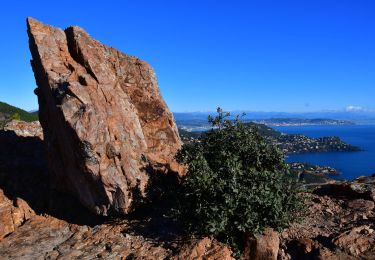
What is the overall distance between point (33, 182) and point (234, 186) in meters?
10.6

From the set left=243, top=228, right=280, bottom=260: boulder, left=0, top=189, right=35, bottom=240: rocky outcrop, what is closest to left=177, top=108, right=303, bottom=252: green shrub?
left=243, top=228, right=280, bottom=260: boulder

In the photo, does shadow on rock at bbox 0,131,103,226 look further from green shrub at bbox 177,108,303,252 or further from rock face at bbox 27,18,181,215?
A: green shrub at bbox 177,108,303,252

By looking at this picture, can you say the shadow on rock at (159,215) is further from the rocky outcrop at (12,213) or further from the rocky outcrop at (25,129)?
the rocky outcrop at (25,129)

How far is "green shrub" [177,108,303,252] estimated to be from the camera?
12133mm

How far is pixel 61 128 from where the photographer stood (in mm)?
14461

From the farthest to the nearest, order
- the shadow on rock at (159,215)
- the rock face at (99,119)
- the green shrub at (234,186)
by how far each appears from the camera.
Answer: the rock face at (99,119) → the shadow on rock at (159,215) → the green shrub at (234,186)

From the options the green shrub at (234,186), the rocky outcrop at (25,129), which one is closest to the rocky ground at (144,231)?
the green shrub at (234,186)

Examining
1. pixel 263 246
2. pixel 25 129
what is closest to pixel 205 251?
pixel 263 246

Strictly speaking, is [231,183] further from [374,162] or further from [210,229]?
[374,162]

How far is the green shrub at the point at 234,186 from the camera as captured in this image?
12.1 meters

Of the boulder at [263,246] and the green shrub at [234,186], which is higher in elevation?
the green shrub at [234,186]

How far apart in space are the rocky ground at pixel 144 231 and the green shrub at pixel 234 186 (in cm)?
52

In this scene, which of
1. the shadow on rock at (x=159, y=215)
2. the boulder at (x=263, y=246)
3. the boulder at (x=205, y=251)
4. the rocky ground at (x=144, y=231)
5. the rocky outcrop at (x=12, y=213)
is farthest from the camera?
the rocky outcrop at (x=12, y=213)

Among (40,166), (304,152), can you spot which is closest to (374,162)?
(304,152)
